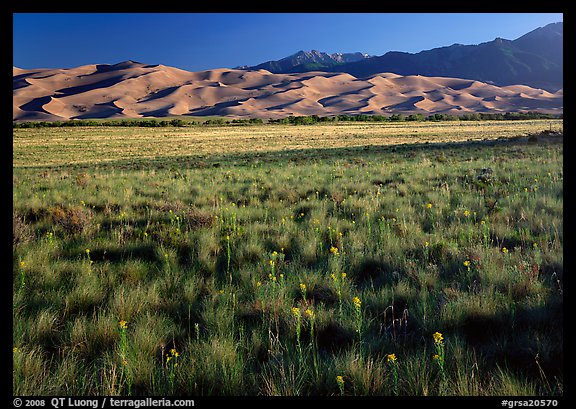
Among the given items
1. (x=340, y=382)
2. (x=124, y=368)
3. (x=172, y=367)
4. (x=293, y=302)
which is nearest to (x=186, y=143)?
(x=293, y=302)

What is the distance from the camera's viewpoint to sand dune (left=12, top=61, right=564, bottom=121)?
472 feet

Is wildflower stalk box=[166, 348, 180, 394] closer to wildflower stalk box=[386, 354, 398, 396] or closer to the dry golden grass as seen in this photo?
wildflower stalk box=[386, 354, 398, 396]

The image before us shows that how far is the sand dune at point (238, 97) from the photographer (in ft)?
472

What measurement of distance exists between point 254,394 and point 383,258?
2510mm

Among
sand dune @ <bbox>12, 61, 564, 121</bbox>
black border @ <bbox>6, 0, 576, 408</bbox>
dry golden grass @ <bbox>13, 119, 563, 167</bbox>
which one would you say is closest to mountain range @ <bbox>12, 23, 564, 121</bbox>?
sand dune @ <bbox>12, 61, 564, 121</bbox>

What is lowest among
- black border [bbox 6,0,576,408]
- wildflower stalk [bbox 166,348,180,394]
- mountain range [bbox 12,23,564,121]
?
wildflower stalk [bbox 166,348,180,394]

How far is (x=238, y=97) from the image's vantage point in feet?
562

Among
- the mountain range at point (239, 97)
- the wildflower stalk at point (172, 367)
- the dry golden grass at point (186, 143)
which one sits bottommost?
the wildflower stalk at point (172, 367)

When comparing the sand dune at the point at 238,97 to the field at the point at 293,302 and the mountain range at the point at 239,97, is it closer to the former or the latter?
the mountain range at the point at 239,97

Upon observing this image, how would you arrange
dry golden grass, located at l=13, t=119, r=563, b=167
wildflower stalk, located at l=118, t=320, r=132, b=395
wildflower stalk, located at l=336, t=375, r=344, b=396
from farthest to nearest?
1. dry golden grass, located at l=13, t=119, r=563, b=167
2. wildflower stalk, located at l=118, t=320, r=132, b=395
3. wildflower stalk, located at l=336, t=375, r=344, b=396

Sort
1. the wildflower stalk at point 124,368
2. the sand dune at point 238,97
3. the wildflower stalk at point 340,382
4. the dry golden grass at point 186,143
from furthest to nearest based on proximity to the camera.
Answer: the sand dune at point 238,97 → the dry golden grass at point 186,143 → the wildflower stalk at point 124,368 → the wildflower stalk at point 340,382

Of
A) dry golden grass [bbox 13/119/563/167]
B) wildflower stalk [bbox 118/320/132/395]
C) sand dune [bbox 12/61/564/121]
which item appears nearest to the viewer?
wildflower stalk [bbox 118/320/132/395]
